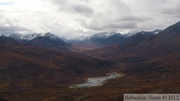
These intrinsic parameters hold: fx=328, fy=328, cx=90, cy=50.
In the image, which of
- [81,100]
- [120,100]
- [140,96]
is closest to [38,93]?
[81,100]

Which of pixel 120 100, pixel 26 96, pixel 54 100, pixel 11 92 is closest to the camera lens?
pixel 120 100

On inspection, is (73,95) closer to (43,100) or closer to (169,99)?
(43,100)

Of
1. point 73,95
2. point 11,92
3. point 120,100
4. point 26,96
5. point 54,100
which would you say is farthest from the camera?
point 11,92

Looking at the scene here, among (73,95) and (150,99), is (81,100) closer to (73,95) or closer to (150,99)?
(73,95)

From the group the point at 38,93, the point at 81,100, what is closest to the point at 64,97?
the point at 81,100

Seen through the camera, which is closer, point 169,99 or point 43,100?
point 169,99

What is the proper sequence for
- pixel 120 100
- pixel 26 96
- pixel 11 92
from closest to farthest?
pixel 120 100 < pixel 26 96 < pixel 11 92

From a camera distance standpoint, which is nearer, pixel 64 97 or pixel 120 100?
pixel 120 100

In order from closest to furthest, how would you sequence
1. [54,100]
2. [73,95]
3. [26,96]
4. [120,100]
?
[120,100] → [54,100] → [73,95] → [26,96]
